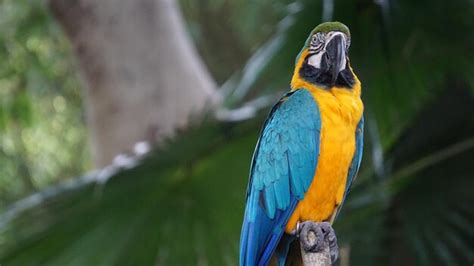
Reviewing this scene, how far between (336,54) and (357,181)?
1.27 m

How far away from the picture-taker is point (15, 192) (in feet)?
20.4

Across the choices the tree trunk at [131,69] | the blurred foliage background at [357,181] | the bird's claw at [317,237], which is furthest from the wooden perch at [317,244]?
the tree trunk at [131,69]

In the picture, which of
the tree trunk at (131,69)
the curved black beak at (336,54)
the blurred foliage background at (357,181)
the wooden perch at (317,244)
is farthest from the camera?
the tree trunk at (131,69)

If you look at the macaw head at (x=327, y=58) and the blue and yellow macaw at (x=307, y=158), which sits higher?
the macaw head at (x=327, y=58)

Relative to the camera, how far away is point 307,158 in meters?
2.17

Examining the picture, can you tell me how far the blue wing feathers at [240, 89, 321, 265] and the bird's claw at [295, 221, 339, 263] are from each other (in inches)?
4.0

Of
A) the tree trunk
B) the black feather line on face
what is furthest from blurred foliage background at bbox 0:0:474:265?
the tree trunk

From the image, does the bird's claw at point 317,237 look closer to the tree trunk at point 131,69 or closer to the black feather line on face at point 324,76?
the black feather line on face at point 324,76

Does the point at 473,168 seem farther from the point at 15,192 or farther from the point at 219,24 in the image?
the point at 219,24

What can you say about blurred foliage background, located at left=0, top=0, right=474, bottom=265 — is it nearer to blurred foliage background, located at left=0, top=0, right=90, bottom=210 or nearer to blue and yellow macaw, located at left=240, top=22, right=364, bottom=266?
blue and yellow macaw, located at left=240, top=22, right=364, bottom=266

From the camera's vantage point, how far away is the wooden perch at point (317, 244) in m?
1.91

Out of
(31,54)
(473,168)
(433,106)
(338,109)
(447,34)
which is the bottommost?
(473,168)

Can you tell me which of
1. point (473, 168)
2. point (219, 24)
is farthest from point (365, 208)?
point (219, 24)

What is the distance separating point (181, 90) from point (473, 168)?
1651 mm
